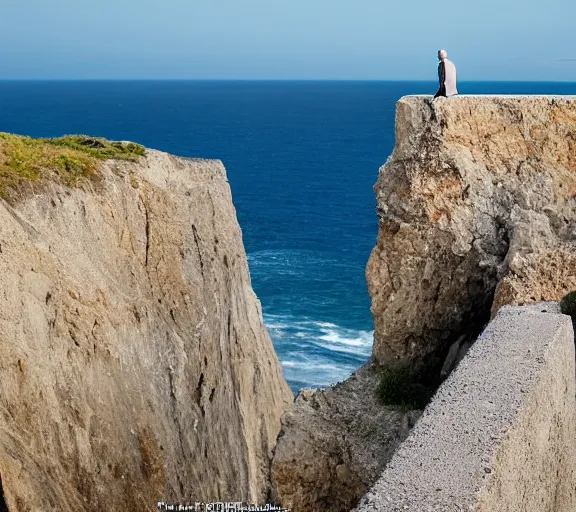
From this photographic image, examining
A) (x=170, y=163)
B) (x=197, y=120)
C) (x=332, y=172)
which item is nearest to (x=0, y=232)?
(x=170, y=163)

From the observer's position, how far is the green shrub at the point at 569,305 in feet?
49.3

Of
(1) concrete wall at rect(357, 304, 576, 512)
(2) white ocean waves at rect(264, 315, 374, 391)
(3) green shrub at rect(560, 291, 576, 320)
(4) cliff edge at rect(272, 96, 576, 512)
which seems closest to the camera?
(1) concrete wall at rect(357, 304, 576, 512)

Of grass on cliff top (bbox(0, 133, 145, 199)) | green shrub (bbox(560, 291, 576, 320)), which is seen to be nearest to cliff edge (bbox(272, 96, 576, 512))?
green shrub (bbox(560, 291, 576, 320))

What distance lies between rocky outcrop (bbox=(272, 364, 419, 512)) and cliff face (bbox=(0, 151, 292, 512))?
2.64 m

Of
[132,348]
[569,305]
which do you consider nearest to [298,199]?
[132,348]

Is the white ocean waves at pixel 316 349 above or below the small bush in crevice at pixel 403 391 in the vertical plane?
below

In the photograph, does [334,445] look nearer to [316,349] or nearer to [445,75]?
[445,75]

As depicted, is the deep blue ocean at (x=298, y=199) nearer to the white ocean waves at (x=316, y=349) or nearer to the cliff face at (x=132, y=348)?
the white ocean waves at (x=316, y=349)

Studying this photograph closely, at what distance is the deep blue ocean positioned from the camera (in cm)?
4566

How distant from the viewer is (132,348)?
19.5 m

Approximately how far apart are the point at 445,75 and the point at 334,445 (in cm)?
853

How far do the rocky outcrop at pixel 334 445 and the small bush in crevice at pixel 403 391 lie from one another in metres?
0.23

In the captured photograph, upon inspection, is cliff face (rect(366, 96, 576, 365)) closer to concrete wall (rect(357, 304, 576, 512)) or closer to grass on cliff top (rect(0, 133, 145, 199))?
concrete wall (rect(357, 304, 576, 512))

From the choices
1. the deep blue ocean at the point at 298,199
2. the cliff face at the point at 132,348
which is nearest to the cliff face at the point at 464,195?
the cliff face at the point at 132,348
